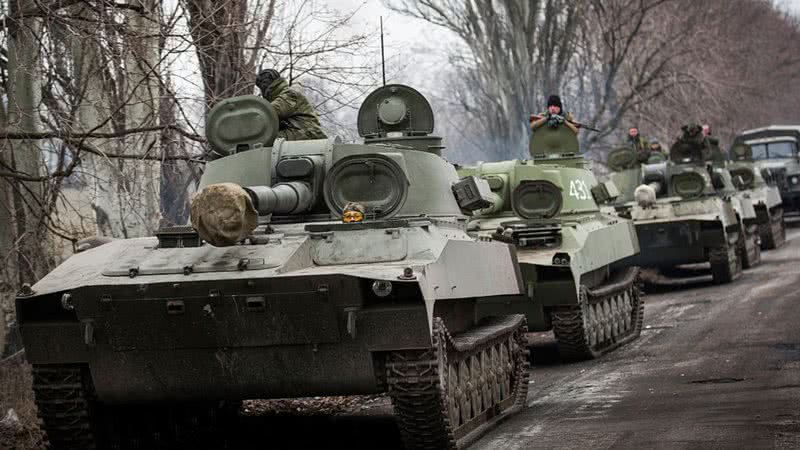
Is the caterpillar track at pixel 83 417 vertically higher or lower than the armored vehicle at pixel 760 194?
lower

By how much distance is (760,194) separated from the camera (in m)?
27.9

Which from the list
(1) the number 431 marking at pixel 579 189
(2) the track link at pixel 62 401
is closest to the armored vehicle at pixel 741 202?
(1) the number 431 marking at pixel 579 189

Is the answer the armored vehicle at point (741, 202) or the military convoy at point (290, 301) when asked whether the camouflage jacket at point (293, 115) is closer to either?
the military convoy at point (290, 301)

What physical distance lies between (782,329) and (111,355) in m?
9.29

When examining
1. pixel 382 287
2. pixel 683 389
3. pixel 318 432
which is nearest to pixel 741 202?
pixel 683 389

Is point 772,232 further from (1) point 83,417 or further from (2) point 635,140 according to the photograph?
(1) point 83,417

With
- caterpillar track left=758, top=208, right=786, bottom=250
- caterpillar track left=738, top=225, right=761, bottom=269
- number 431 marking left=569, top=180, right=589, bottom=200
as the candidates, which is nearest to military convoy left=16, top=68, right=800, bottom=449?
number 431 marking left=569, top=180, right=589, bottom=200

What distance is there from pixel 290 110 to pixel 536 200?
192 inches

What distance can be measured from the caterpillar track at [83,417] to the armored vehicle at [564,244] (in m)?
4.19

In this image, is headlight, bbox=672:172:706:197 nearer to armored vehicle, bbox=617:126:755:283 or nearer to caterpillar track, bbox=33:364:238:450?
armored vehicle, bbox=617:126:755:283

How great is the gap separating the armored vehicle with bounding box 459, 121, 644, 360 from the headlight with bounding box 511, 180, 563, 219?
0.04ft

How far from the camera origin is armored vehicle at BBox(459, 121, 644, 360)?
14.5 m

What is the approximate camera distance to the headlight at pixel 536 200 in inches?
617

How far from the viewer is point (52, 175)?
11422mm
